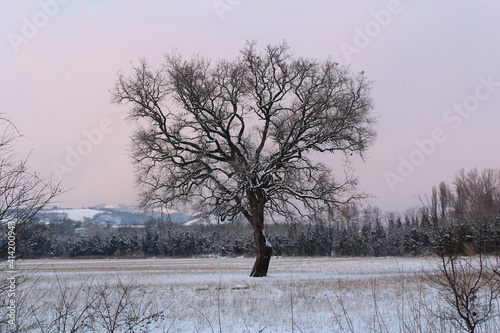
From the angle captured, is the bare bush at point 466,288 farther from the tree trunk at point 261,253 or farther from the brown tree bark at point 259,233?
the tree trunk at point 261,253

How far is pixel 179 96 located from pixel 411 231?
207 ft

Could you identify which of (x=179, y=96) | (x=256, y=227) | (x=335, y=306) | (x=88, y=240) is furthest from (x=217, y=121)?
(x=88, y=240)

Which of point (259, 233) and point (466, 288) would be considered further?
point (259, 233)

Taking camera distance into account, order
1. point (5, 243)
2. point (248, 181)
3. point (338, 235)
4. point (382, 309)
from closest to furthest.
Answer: point (5, 243)
point (382, 309)
point (248, 181)
point (338, 235)

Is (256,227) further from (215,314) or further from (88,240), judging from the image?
(88,240)

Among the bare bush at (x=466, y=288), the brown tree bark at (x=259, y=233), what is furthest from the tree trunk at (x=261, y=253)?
the bare bush at (x=466, y=288)

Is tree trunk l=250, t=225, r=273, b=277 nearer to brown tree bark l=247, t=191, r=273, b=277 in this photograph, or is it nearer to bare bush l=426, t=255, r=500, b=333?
brown tree bark l=247, t=191, r=273, b=277

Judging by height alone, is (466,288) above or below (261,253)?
above

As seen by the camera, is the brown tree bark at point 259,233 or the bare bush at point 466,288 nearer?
the bare bush at point 466,288

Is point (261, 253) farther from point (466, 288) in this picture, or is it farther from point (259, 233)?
point (466, 288)

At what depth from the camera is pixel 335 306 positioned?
32.6 feet

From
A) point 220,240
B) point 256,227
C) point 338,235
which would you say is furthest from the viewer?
point 220,240

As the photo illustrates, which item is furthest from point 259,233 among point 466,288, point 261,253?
point 466,288

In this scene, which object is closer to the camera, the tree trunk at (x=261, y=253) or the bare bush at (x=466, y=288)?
the bare bush at (x=466, y=288)
